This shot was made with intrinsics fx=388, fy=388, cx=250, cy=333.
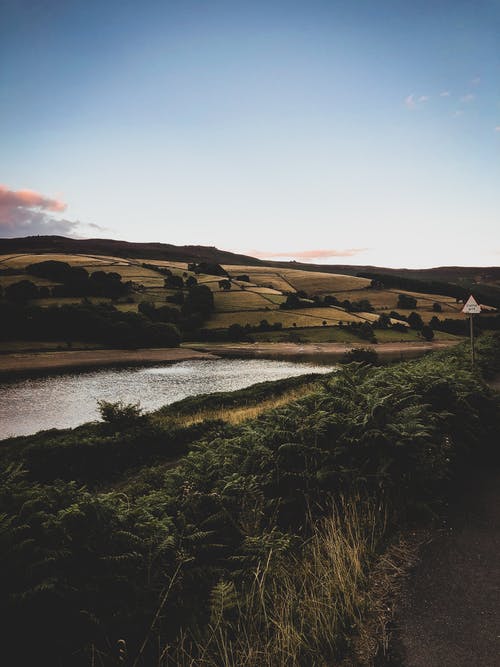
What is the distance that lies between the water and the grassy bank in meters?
25.3

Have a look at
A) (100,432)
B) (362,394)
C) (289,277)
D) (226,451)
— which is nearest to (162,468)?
(100,432)

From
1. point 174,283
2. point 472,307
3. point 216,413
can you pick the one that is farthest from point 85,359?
point 174,283

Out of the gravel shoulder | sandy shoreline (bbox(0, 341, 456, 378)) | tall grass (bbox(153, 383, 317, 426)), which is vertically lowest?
sandy shoreline (bbox(0, 341, 456, 378))

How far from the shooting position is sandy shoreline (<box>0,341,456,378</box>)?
5644cm

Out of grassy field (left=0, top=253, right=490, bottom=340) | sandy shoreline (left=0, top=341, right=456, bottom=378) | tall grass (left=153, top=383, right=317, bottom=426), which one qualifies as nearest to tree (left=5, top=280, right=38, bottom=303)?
grassy field (left=0, top=253, right=490, bottom=340)

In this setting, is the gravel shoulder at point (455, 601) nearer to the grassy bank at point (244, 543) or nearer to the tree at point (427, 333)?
the grassy bank at point (244, 543)

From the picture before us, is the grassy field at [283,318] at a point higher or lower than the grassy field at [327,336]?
higher

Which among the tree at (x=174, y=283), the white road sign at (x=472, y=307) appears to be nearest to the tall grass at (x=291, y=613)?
the white road sign at (x=472, y=307)

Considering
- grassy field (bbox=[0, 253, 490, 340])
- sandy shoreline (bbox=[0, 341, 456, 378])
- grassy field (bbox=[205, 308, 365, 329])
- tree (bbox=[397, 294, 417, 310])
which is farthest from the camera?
tree (bbox=[397, 294, 417, 310])

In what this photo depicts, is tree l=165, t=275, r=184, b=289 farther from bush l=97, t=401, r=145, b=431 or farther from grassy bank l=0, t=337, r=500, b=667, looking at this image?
grassy bank l=0, t=337, r=500, b=667

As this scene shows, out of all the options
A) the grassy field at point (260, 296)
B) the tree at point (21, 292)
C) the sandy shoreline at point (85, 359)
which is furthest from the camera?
the grassy field at point (260, 296)

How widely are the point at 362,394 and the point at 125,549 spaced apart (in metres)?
5.07

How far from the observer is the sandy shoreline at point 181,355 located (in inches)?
2222

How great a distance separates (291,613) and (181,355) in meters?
68.0
